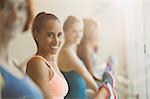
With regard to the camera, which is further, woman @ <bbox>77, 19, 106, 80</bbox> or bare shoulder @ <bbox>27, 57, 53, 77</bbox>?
woman @ <bbox>77, 19, 106, 80</bbox>

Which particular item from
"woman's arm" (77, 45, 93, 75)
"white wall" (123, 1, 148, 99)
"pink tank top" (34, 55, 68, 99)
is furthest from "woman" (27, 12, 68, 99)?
"white wall" (123, 1, 148, 99)

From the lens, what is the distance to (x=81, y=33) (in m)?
1.55

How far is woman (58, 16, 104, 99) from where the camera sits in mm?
1513

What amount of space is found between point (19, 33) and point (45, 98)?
1.25 feet

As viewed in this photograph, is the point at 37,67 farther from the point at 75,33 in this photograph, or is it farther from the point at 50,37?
the point at 75,33

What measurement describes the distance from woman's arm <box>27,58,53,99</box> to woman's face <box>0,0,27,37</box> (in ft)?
0.63

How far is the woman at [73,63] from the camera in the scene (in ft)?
4.96

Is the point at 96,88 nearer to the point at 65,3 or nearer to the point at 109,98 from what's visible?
the point at 109,98

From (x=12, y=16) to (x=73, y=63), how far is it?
1.45ft

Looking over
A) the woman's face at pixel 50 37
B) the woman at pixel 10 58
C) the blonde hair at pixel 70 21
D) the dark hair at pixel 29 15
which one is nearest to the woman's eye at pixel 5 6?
the woman at pixel 10 58

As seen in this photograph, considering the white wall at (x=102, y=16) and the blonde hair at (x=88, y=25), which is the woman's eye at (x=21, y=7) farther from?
the blonde hair at (x=88, y=25)

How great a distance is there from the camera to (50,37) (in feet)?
4.87

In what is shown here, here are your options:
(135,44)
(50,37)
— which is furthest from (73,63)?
(135,44)

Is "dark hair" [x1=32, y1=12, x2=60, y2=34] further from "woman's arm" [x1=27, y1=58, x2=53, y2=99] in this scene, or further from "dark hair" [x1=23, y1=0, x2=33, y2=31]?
"woman's arm" [x1=27, y1=58, x2=53, y2=99]
